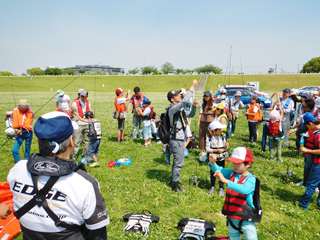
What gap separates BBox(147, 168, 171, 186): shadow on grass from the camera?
22.3 feet

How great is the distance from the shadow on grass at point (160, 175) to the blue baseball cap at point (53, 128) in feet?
16.5

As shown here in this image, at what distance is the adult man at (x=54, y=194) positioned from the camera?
180 centimetres

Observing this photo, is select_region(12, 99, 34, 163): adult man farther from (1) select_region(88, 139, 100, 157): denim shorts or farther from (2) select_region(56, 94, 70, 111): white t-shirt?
(1) select_region(88, 139, 100, 157): denim shorts

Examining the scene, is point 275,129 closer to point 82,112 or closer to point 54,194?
point 82,112

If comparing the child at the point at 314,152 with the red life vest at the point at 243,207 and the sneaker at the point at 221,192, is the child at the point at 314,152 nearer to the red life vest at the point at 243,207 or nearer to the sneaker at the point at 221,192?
the sneaker at the point at 221,192

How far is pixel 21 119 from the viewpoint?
7.19 meters

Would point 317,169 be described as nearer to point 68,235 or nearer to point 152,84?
point 68,235

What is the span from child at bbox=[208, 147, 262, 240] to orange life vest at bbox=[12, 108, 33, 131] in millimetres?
6849

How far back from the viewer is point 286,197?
584 centimetres

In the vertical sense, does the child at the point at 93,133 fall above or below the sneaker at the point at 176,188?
above

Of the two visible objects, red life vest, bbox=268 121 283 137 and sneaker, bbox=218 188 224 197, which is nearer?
sneaker, bbox=218 188 224 197

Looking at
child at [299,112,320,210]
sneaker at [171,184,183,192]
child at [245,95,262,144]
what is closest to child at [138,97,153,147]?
sneaker at [171,184,183,192]

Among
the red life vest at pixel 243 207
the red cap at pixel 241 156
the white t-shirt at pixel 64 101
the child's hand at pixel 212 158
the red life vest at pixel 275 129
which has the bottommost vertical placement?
the red life vest at pixel 243 207

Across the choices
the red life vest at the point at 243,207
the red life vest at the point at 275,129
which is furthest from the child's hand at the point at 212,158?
the red life vest at the point at 275,129
